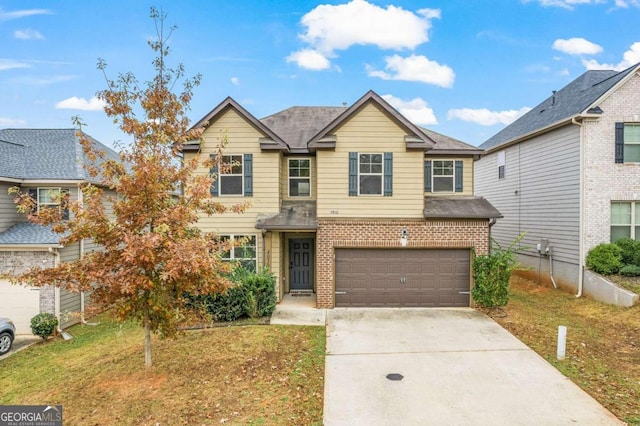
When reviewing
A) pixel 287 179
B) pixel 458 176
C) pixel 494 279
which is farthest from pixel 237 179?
pixel 494 279

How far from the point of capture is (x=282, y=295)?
13031 millimetres

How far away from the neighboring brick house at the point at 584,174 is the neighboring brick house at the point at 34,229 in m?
18.0

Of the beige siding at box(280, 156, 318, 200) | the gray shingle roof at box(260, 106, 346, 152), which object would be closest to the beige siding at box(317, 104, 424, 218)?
the beige siding at box(280, 156, 318, 200)

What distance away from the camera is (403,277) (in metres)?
11.8

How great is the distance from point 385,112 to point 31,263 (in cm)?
1366

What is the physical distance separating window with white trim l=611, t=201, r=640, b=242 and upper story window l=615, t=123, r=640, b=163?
167cm

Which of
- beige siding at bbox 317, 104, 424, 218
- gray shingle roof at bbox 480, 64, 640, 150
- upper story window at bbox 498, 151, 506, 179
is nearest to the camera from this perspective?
beige siding at bbox 317, 104, 424, 218

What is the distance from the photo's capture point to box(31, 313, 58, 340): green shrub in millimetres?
11273

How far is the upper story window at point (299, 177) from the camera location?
13211 mm

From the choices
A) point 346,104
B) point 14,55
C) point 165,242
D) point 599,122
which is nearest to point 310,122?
point 346,104

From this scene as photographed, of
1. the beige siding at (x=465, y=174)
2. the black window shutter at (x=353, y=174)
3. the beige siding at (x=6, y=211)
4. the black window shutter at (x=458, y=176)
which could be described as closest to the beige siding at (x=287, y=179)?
the black window shutter at (x=353, y=174)

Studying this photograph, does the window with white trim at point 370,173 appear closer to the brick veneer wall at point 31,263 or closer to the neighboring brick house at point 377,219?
the neighboring brick house at point 377,219

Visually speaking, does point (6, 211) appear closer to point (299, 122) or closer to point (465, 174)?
point (299, 122)

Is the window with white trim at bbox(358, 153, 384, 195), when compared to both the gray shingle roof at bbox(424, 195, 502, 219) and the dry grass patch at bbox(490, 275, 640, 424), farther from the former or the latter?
the dry grass patch at bbox(490, 275, 640, 424)
